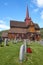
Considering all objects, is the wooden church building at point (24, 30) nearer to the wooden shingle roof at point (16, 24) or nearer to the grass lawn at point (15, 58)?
the wooden shingle roof at point (16, 24)

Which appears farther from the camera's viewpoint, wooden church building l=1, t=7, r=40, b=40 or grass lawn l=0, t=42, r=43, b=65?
wooden church building l=1, t=7, r=40, b=40

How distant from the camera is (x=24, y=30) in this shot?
332ft

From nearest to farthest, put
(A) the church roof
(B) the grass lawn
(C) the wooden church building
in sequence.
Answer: (B) the grass lawn, (C) the wooden church building, (A) the church roof

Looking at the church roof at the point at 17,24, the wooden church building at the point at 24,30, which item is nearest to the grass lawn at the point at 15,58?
the wooden church building at the point at 24,30

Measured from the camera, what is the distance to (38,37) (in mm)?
97438

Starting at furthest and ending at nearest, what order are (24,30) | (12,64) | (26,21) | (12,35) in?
(26,21) < (24,30) < (12,35) < (12,64)

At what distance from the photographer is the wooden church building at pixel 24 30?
95.6 m

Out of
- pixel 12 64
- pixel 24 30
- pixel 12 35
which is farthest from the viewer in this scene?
pixel 24 30

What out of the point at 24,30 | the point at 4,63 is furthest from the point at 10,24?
the point at 4,63

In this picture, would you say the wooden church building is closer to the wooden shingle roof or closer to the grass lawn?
the wooden shingle roof

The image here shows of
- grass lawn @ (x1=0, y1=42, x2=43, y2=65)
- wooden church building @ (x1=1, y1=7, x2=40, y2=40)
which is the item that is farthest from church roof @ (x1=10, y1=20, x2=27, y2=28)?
grass lawn @ (x1=0, y1=42, x2=43, y2=65)

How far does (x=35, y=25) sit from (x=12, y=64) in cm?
9477

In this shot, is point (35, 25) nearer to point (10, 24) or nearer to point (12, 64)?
point (10, 24)

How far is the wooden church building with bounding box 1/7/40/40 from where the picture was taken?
314 feet
